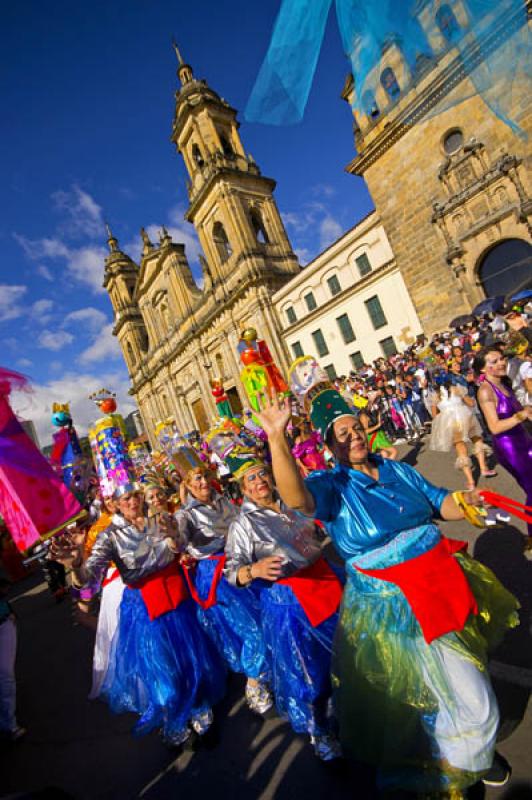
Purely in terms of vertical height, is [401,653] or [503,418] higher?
[503,418]

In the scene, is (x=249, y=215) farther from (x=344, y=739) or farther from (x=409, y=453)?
(x=344, y=739)

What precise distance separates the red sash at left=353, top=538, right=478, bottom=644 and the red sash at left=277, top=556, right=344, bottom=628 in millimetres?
669

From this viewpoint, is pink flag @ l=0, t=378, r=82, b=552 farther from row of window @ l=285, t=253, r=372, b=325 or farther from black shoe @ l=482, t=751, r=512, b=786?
row of window @ l=285, t=253, r=372, b=325

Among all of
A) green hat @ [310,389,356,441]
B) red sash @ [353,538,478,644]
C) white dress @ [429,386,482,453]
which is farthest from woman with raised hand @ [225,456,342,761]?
white dress @ [429,386,482,453]

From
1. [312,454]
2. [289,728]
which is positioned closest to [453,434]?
[312,454]

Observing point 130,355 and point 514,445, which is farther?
point 130,355

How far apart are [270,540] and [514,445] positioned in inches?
112

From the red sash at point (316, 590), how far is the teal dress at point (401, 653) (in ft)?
1.23

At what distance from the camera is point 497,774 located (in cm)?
195

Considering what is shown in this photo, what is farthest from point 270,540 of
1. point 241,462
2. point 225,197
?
point 225,197

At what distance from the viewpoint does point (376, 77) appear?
6.97 ft

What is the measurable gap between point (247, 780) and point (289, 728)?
1.40ft

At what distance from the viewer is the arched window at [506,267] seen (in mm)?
13719

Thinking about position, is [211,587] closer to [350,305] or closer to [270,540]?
[270,540]
